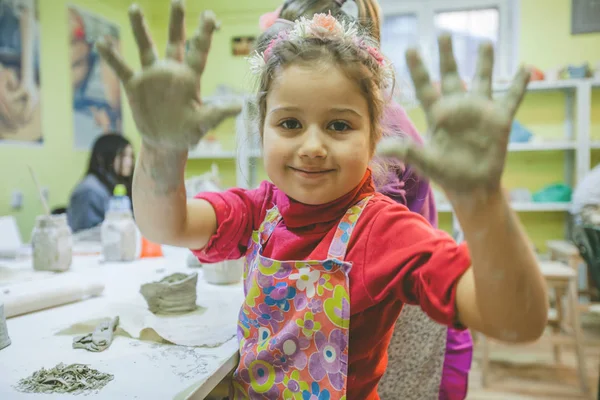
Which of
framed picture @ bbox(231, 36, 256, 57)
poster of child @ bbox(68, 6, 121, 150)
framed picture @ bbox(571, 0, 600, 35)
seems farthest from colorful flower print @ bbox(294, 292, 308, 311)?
framed picture @ bbox(571, 0, 600, 35)

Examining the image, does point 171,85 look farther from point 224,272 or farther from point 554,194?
point 554,194

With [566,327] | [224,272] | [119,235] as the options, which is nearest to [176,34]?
[224,272]

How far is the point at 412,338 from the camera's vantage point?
1.11m

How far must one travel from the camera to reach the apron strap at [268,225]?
799 millimetres

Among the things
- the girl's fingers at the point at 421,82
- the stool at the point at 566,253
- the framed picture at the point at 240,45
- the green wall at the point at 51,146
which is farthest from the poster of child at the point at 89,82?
the stool at the point at 566,253

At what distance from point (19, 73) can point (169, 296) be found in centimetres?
272

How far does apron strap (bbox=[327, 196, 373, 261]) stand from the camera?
68 cm

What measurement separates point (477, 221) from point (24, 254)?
168 cm

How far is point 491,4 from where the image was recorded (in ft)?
12.6

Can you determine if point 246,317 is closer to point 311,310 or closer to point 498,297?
point 311,310

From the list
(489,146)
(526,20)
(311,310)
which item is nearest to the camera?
(489,146)

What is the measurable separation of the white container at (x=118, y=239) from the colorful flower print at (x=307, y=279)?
0.94 metres

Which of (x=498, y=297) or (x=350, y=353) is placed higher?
(x=498, y=297)

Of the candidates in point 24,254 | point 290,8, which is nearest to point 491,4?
point 290,8
